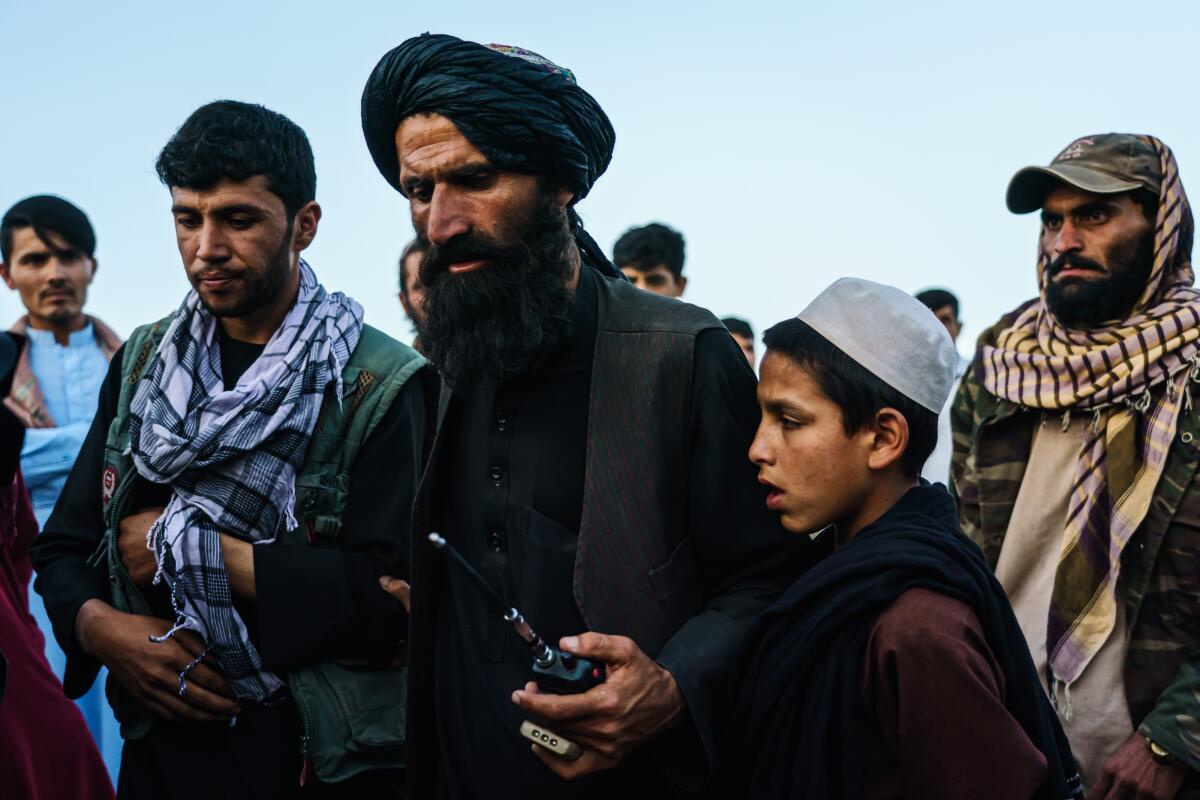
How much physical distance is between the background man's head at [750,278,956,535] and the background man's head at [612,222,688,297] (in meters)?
3.85

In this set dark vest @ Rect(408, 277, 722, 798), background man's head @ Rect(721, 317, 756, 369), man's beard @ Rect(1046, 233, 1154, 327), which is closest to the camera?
dark vest @ Rect(408, 277, 722, 798)

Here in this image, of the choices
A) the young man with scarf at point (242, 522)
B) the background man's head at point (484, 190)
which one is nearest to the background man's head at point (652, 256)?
the young man with scarf at point (242, 522)

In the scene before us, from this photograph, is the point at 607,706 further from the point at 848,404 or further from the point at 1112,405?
the point at 1112,405

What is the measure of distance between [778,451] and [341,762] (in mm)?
1342

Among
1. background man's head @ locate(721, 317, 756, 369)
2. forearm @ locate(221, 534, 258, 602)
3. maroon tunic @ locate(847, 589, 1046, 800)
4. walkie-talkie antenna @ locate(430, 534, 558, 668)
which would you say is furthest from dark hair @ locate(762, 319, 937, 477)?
background man's head @ locate(721, 317, 756, 369)

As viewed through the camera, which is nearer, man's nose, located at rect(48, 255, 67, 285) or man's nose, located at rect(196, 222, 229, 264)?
man's nose, located at rect(196, 222, 229, 264)

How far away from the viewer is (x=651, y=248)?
6391 mm

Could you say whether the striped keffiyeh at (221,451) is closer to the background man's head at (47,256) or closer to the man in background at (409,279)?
the man in background at (409,279)

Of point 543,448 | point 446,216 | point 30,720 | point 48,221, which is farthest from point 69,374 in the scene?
point 543,448

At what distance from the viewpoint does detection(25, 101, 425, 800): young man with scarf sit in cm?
283

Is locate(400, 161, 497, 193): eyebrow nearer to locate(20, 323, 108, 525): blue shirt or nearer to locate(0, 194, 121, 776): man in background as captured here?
locate(20, 323, 108, 525): blue shirt

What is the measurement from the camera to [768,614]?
2.34 meters

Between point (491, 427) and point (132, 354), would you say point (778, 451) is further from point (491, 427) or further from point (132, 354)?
point (132, 354)

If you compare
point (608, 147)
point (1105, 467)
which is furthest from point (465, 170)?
point (1105, 467)
